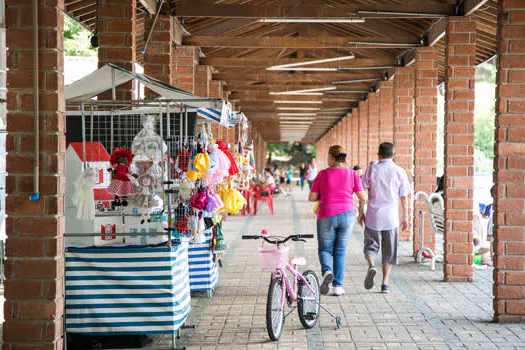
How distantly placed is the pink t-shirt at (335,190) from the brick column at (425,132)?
3.81m

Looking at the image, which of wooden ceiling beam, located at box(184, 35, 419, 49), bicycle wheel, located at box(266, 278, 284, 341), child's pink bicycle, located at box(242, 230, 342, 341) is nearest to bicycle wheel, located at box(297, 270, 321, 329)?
child's pink bicycle, located at box(242, 230, 342, 341)

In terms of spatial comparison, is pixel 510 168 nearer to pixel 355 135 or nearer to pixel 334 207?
pixel 334 207

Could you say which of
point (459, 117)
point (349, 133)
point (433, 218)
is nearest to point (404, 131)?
point (433, 218)

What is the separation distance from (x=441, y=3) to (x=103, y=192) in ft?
15.6

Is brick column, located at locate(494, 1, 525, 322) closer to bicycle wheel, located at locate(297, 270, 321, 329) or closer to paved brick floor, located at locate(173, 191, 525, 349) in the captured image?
paved brick floor, located at locate(173, 191, 525, 349)

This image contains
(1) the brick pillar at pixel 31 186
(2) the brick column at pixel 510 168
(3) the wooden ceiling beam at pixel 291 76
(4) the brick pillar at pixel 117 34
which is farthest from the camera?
(3) the wooden ceiling beam at pixel 291 76

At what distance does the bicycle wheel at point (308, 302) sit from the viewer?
5855mm

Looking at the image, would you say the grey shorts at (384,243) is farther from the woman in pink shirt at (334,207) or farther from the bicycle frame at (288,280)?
the bicycle frame at (288,280)

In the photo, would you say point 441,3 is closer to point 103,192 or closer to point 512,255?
point 512,255

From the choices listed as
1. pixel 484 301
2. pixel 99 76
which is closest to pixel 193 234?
pixel 99 76

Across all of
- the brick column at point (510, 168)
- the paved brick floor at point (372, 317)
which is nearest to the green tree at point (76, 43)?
the paved brick floor at point (372, 317)

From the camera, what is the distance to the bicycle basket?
5.30 metres

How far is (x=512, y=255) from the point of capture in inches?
244

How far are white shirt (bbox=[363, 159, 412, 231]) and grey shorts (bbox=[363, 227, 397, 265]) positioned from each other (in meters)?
0.06
